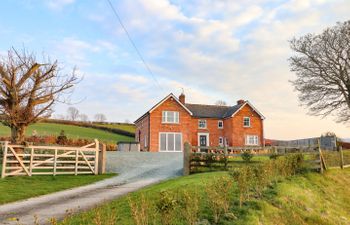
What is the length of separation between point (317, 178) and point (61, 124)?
2363 inches

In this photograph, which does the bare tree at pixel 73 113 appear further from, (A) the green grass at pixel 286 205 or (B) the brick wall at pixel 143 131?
(A) the green grass at pixel 286 205

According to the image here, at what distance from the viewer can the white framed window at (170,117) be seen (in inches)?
1516

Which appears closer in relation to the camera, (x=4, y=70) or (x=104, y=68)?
(x=104, y=68)

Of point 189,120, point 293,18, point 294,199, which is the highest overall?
point 293,18

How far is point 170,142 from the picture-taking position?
126ft

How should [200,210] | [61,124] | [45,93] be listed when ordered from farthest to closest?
[61,124]
[45,93]
[200,210]

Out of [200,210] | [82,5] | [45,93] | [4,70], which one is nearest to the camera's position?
[200,210]

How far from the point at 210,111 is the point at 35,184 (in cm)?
3261

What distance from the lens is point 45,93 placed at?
21.9 metres

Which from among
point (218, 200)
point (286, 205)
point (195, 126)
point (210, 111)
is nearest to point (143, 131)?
point (195, 126)

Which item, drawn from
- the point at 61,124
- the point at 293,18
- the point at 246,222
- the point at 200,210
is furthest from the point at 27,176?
the point at 61,124

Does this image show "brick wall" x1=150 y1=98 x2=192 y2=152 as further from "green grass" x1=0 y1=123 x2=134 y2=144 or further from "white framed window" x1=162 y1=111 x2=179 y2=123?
"green grass" x1=0 y1=123 x2=134 y2=144

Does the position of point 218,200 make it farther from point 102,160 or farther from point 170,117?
point 170,117

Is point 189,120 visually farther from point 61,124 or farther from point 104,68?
point 61,124
